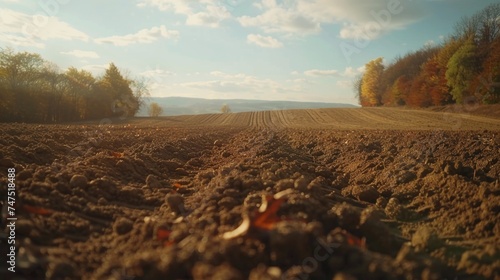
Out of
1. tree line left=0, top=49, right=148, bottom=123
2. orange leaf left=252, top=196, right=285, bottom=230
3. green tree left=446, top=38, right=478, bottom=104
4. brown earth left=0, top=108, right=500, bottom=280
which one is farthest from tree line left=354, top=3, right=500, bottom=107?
tree line left=0, top=49, right=148, bottom=123

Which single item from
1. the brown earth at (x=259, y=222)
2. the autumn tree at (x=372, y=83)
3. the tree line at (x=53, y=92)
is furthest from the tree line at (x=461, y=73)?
the tree line at (x=53, y=92)

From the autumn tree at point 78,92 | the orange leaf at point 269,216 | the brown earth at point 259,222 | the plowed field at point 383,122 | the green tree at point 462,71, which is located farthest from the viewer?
the autumn tree at point 78,92

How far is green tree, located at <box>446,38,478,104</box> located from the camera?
3894 centimetres

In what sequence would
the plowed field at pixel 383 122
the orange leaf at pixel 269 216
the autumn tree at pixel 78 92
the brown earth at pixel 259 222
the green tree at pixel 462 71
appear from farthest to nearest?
the autumn tree at pixel 78 92, the green tree at pixel 462 71, the plowed field at pixel 383 122, the orange leaf at pixel 269 216, the brown earth at pixel 259 222

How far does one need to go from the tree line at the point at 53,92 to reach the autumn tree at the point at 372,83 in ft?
166

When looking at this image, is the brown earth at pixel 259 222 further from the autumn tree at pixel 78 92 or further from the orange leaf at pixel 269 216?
the autumn tree at pixel 78 92

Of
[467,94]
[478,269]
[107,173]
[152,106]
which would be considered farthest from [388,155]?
[152,106]

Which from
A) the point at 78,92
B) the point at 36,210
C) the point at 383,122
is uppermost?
the point at 78,92

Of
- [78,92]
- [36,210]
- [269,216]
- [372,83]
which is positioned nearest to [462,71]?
[372,83]

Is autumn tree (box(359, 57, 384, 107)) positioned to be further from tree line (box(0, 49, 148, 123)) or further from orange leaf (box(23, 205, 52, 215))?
orange leaf (box(23, 205, 52, 215))

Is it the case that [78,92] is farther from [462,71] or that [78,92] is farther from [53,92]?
[462,71]

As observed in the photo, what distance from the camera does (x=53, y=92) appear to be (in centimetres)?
3875

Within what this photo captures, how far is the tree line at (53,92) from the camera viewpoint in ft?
112

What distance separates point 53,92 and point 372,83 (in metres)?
61.3
